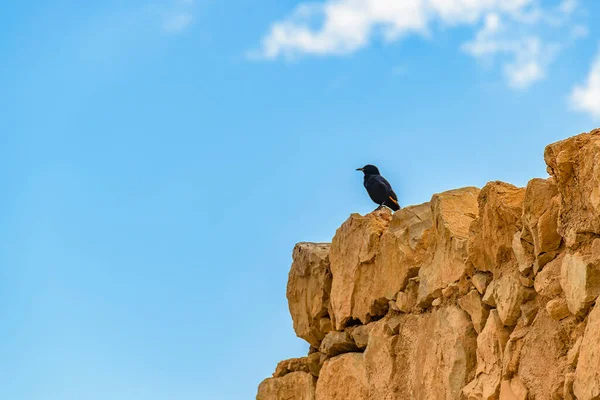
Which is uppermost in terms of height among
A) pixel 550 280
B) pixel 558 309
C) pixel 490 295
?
pixel 490 295

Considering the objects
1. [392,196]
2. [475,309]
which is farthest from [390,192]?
[475,309]

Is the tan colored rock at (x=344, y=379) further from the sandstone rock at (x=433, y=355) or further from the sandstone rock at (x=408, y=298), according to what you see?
the sandstone rock at (x=408, y=298)

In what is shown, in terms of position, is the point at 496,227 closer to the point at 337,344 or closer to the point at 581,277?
the point at 581,277

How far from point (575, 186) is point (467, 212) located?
117 cm

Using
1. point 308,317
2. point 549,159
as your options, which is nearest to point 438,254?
point 549,159

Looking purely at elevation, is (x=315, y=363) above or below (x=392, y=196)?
below

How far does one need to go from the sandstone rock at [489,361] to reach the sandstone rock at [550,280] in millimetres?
334

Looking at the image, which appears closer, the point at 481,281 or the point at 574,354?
the point at 574,354

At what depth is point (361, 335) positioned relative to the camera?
5.51m

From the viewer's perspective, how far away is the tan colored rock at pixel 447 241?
15.4 feet

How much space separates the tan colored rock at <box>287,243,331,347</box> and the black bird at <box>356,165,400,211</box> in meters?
0.98

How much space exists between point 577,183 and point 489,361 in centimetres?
95

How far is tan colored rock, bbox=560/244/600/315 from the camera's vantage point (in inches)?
143

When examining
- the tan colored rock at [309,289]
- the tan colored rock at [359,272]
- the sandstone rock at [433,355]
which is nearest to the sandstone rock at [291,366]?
the tan colored rock at [309,289]
